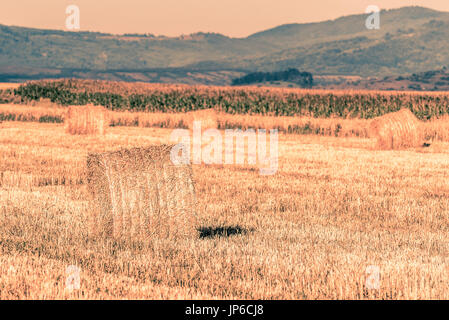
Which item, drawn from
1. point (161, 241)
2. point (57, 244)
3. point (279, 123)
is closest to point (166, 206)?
point (161, 241)

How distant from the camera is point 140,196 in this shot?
34.5 ft

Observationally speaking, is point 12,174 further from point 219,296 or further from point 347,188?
point 219,296

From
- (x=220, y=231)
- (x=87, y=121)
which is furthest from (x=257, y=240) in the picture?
(x=87, y=121)

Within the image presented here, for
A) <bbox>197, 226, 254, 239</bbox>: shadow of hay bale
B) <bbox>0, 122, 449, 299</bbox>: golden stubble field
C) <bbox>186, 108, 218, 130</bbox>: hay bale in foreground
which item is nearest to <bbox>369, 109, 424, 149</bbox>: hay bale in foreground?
<bbox>0, 122, 449, 299</bbox>: golden stubble field

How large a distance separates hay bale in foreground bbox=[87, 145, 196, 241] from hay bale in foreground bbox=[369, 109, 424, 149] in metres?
17.1

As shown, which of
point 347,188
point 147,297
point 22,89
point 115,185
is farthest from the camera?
point 22,89

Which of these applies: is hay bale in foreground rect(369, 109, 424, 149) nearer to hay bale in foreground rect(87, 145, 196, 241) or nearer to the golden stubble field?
the golden stubble field

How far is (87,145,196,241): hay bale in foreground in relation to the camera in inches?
411

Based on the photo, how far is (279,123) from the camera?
36875mm

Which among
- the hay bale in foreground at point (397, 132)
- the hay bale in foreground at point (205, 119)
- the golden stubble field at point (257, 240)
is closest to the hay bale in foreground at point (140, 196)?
the golden stubble field at point (257, 240)

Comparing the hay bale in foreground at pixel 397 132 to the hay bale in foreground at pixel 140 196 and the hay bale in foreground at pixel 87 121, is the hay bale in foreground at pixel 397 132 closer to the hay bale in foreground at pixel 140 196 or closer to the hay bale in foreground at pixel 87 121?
the hay bale in foreground at pixel 87 121

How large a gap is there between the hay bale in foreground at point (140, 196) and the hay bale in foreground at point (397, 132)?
56.0ft

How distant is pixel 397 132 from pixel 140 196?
18111mm

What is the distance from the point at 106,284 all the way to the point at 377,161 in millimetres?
16052
